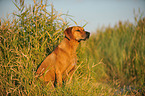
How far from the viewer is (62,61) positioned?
10.1 ft

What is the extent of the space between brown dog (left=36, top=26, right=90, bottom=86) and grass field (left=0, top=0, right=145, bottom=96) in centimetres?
19

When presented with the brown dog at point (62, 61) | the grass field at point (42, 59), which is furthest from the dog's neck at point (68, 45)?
the grass field at point (42, 59)

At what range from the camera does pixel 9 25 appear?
12.4ft

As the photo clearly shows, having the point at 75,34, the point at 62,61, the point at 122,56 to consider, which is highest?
the point at 75,34

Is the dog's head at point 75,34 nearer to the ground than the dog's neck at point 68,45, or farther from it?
farther from it

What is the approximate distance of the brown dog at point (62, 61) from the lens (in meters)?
3.01

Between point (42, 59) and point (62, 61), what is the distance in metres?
0.64

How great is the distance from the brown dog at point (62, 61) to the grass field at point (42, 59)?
0.62ft

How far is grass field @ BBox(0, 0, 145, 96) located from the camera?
289cm

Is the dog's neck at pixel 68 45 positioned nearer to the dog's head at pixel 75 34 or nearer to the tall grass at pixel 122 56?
the dog's head at pixel 75 34

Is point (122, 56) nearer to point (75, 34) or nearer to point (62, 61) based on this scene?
point (75, 34)

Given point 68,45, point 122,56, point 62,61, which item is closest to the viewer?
point 62,61

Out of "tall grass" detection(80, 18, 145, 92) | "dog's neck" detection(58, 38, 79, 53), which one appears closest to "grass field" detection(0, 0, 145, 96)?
"tall grass" detection(80, 18, 145, 92)

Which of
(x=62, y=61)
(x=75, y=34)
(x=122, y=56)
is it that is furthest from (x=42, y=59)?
(x=122, y=56)
